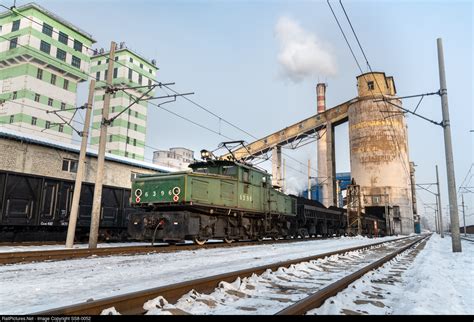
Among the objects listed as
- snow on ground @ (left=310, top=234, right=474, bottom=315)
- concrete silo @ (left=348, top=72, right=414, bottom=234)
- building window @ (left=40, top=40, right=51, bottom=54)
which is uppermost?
building window @ (left=40, top=40, right=51, bottom=54)

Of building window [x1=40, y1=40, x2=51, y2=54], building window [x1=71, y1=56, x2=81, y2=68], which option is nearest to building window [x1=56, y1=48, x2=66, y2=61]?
building window [x1=40, y1=40, x2=51, y2=54]

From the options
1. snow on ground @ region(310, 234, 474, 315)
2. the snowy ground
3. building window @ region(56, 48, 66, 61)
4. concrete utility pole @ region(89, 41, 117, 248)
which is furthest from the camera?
building window @ region(56, 48, 66, 61)

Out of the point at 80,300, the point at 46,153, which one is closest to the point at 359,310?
the point at 80,300

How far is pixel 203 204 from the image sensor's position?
40.9ft

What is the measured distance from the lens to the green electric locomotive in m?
12.0

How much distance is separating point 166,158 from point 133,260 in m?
80.0

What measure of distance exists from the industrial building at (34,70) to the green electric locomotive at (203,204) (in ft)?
123

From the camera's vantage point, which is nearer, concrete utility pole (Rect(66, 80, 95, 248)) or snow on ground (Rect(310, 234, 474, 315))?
snow on ground (Rect(310, 234, 474, 315))

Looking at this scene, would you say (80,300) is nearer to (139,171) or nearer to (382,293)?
(382,293)

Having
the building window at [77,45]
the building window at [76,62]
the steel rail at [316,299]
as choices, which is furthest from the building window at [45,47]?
the steel rail at [316,299]

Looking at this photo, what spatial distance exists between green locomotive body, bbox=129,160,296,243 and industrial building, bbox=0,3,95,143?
37370 millimetres

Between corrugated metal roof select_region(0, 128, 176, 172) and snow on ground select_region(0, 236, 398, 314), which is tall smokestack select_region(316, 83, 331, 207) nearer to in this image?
corrugated metal roof select_region(0, 128, 176, 172)

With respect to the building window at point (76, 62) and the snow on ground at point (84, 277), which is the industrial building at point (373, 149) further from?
the snow on ground at point (84, 277)

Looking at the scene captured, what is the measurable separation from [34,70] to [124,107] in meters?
18.7
